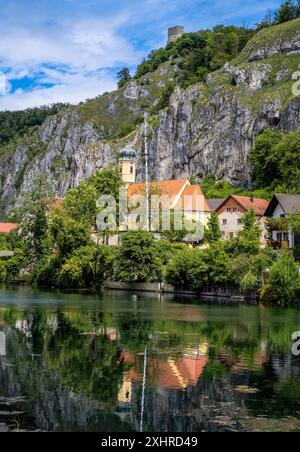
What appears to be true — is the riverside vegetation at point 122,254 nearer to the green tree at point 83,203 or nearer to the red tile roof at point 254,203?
the green tree at point 83,203

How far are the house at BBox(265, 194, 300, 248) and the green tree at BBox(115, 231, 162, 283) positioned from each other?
14030 millimetres

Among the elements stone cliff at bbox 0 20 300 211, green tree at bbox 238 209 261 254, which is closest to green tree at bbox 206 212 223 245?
green tree at bbox 238 209 261 254

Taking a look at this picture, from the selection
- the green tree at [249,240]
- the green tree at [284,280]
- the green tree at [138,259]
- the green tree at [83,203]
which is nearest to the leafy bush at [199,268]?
the green tree at [249,240]

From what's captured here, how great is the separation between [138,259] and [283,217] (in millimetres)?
17011

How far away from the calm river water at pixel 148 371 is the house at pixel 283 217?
26754 mm

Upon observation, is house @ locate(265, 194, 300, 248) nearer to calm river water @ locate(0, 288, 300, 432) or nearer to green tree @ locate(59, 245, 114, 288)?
green tree @ locate(59, 245, 114, 288)

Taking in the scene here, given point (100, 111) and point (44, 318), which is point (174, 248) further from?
point (100, 111)

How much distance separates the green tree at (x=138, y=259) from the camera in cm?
7169

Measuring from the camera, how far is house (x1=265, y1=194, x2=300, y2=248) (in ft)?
235

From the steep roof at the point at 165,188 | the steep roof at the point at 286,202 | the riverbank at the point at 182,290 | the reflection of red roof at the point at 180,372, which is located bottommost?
the reflection of red roof at the point at 180,372

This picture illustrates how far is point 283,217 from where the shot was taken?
7338 cm

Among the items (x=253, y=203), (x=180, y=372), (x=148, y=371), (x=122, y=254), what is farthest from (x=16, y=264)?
(x=180, y=372)
